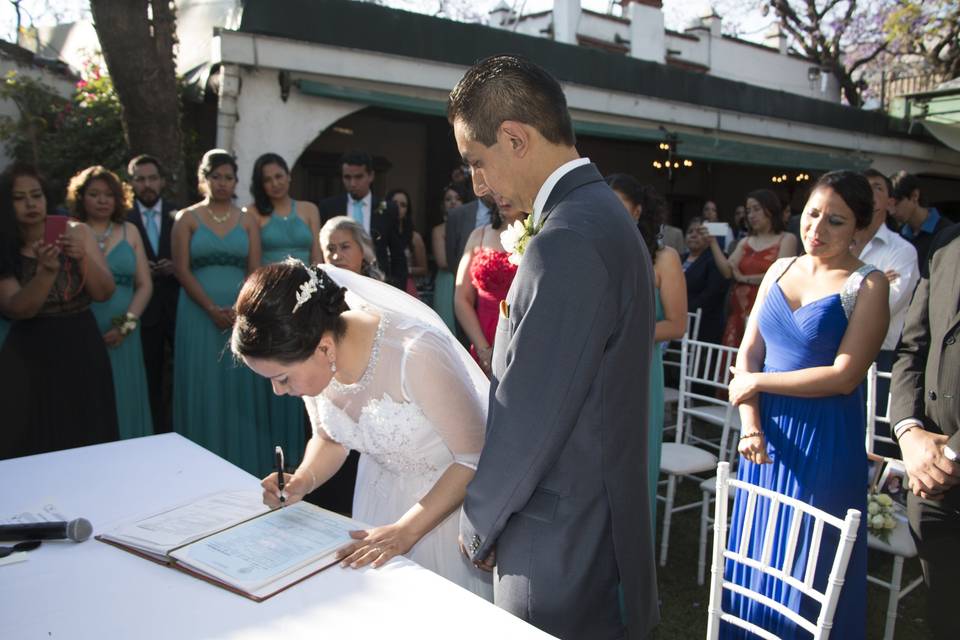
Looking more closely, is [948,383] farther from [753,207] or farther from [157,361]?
[157,361]

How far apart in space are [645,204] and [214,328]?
298 cm

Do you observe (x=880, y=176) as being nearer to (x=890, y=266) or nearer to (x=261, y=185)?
(x=890, y=266)

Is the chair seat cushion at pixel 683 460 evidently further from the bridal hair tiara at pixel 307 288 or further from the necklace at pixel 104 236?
the necklace at pixel 104 236

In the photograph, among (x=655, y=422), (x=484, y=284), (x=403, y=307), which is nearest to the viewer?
(x=403, y=307)

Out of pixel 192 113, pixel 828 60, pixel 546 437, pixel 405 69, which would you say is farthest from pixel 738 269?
pixel 828 60

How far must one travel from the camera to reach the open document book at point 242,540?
1.69 meters

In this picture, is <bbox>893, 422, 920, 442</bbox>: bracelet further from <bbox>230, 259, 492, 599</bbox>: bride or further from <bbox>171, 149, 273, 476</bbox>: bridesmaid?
<bbox>171, 149, 273, 476</bbox>: bridesmaid

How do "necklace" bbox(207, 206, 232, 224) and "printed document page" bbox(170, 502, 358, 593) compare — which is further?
"necklace" bbox(207, 206, 232, 224)

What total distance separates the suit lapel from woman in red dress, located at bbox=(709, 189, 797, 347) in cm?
498

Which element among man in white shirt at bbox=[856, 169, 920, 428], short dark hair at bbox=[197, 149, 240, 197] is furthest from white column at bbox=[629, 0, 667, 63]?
short dark hair at bbox=[197, 149, 240, 197]

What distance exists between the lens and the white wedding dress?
83.8 inches

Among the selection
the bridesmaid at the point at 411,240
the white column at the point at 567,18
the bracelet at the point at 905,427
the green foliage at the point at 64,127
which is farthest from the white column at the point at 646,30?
the bracelet at the point at 905,427

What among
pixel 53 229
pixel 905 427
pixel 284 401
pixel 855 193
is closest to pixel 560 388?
pixel 905 427

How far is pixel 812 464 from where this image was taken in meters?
2.78
